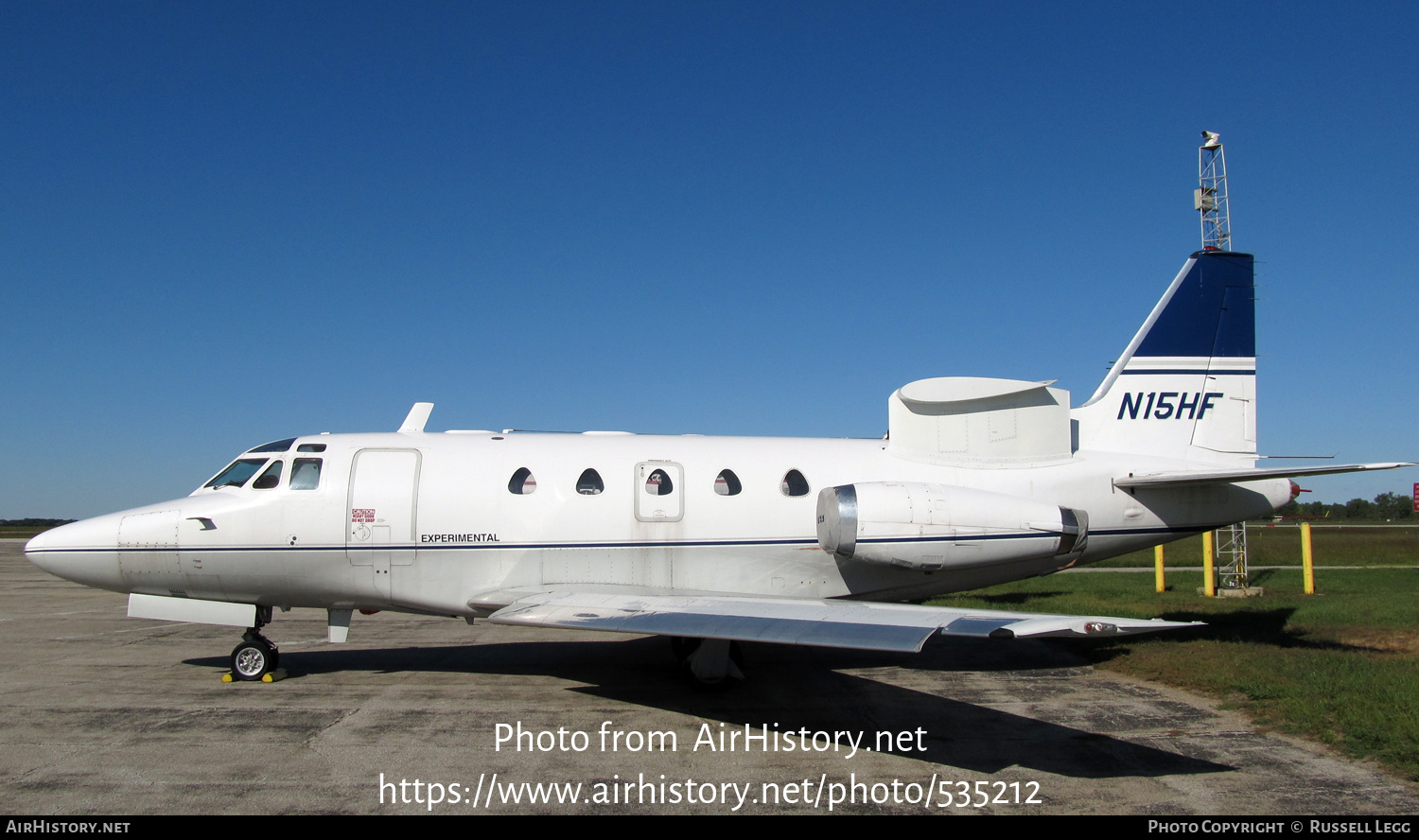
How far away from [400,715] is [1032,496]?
26.5 ft

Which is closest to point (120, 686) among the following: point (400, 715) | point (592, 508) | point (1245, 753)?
point (400, 715)

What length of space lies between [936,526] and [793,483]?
183 centimetres

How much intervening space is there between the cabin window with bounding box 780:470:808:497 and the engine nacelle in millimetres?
320

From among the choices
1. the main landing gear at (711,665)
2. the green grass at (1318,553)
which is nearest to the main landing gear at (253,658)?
the main landing gear at (711,665)

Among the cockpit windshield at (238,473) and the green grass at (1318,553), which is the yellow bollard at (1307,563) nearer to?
the green grass at (1318,553)

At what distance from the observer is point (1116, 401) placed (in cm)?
1145

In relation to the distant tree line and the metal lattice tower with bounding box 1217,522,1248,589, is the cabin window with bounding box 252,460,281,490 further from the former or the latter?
the distant tree line

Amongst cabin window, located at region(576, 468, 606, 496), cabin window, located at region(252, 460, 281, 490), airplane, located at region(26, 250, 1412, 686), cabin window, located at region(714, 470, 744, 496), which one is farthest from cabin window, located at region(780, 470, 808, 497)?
cabin window, located at region(252, 460, 281, 490)

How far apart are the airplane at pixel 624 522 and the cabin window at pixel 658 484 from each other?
25 mm

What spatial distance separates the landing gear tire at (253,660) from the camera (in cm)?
984

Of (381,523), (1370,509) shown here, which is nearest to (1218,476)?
(381,523)

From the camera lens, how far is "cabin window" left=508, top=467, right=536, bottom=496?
986 centimetres

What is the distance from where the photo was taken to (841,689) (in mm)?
9844

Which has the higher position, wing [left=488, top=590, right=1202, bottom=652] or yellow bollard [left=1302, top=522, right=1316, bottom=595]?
wing [left=488, top=590, right=1202, bottom=652]
